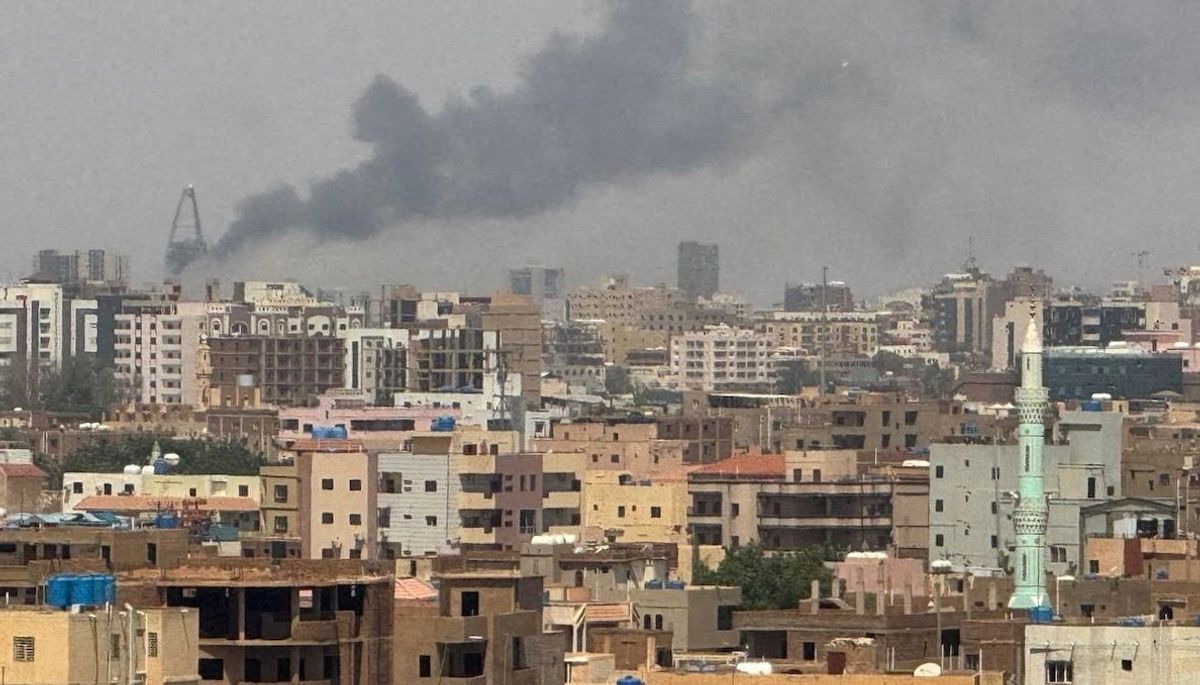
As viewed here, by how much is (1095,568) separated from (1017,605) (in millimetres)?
7362

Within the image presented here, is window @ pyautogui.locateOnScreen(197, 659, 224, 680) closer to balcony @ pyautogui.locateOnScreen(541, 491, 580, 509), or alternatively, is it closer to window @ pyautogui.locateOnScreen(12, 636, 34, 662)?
window @ pyautogui.locateOnScreen(12, 636, 34, 662)

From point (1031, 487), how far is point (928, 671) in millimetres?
26539

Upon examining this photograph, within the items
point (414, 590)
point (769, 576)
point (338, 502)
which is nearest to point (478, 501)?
point (338, 502)

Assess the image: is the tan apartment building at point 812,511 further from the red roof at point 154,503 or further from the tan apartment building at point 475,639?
the tan apartment building at point 475,639

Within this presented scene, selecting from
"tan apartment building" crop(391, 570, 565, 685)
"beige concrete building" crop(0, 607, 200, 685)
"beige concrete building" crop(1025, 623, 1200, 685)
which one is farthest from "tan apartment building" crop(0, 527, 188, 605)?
"beige concrete building" crop(0, 607, 200, 685)

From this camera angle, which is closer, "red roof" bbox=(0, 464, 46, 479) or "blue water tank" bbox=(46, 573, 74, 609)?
"blue water tank" bbox=(46, 573, 74, 609)

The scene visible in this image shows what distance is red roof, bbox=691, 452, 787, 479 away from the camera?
78.3 metres

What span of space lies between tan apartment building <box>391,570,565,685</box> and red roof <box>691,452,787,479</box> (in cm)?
3602

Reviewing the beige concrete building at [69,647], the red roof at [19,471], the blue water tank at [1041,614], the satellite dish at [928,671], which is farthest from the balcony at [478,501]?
the beige concrete building at [69,647]

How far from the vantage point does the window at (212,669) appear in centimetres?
3691

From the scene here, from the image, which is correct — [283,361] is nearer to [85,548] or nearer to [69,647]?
[85,548]

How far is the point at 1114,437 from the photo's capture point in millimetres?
71062

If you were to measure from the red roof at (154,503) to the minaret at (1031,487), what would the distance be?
12.0 m

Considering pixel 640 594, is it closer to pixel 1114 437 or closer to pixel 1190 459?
pixel 1114 437
